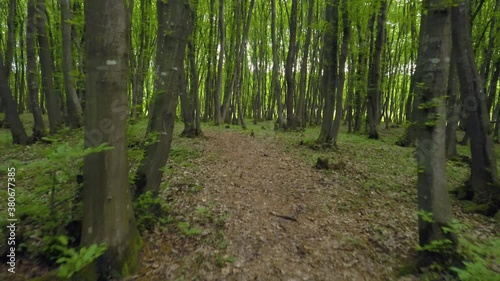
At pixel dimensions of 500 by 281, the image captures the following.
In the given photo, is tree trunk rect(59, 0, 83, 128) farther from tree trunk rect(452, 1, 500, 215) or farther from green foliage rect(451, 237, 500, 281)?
green foliage rect(451, 237, 500, 281)

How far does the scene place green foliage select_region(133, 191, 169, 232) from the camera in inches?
171

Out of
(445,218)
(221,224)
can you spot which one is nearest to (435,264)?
(445,218)

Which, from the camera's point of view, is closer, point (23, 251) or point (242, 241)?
point (23, 251)

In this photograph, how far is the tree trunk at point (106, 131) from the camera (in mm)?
3037

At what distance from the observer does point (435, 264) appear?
372cm

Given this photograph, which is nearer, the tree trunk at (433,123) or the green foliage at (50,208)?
the green foliage at (50,208)

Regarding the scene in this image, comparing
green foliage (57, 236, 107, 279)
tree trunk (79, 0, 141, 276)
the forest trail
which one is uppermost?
tree trunk (79, 0, 141, 276)

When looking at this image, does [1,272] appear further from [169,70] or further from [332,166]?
[332,166]

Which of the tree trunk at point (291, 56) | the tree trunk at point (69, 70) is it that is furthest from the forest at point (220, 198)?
the tree trunk at point (291, 56)

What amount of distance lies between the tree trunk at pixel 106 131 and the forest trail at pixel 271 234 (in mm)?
670

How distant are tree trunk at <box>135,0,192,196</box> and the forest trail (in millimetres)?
1059

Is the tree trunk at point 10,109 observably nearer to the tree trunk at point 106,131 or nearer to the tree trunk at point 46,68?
the tree trunk at point 46,68

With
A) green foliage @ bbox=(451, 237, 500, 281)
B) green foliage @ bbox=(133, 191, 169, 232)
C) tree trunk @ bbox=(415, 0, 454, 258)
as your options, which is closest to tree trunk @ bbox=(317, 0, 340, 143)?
tree trunk @ bbox=(415, 0, 454, 258)

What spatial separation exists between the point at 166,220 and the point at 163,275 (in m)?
1.18
